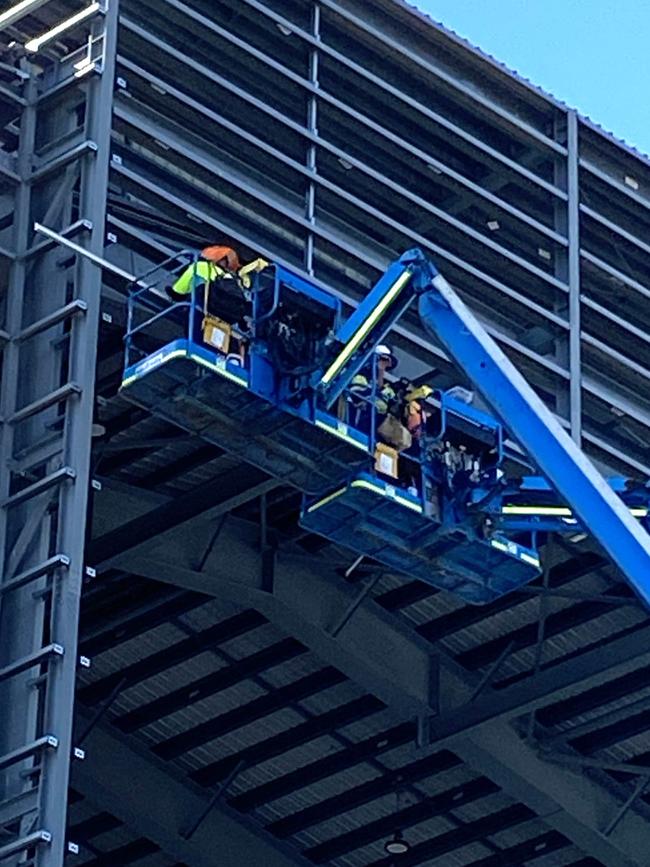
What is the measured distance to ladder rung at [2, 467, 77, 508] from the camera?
35.8 metres

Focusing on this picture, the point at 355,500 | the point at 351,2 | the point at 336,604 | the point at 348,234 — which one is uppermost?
the point at 351,2

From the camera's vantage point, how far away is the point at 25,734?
114 feet

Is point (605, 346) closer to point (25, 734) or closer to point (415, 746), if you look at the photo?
point (415, 746)

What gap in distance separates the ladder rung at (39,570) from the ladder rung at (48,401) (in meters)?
2.17

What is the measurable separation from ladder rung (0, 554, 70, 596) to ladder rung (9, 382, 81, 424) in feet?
7.13

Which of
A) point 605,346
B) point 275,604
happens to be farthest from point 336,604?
point 605,346

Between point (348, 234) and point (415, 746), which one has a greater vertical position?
point (348, 234)

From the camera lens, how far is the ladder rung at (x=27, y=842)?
33688mm

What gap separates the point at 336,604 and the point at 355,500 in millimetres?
8012

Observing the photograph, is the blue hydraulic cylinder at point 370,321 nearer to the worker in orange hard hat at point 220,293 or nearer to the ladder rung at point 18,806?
the worker in orange hard hat at point 220,293

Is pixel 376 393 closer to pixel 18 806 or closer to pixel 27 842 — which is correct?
pixel 18 806

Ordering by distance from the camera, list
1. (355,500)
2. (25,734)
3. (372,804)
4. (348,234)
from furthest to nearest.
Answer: (372,804), (348,234), (355,500), (25,734)

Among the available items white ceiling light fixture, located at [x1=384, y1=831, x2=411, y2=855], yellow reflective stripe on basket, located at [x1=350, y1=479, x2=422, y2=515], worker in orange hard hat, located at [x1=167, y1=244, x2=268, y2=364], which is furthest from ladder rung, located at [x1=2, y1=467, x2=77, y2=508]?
white ceiling light fixture, located at [x1=384, y1=831, x2=411, y2=855]

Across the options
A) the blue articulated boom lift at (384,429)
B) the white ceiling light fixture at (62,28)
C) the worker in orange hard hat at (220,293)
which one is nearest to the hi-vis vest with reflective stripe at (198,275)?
the worker in orange hard hat at (220,293)
